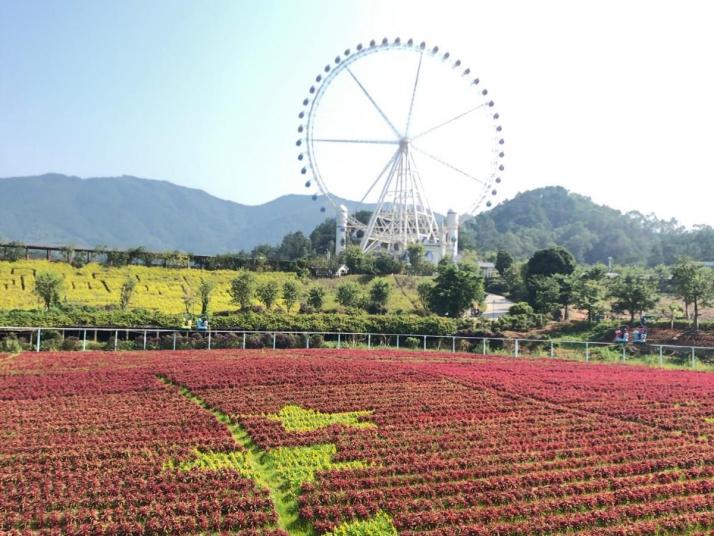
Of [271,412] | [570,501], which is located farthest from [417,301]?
[570,501]

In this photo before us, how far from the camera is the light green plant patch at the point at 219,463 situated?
12.1 metres

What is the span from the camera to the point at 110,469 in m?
11.8

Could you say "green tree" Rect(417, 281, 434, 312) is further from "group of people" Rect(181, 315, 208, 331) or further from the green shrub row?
"group of people" Rect(181, 315, 208, 331)

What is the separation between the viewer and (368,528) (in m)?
9.75

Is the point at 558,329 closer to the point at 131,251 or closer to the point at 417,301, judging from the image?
the point at 417,301

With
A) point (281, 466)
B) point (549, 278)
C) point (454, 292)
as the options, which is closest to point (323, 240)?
point (549, 278)

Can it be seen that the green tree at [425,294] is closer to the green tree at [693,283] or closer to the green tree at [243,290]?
the green tree at [243,290]

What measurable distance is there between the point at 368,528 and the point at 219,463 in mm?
3962

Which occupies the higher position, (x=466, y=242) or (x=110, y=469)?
(x=466, y=242)

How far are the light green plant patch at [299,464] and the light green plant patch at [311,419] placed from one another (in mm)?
1559

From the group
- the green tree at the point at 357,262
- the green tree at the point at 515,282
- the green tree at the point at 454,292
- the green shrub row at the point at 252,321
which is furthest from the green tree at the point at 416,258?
the green shrub row at the point at 252,321

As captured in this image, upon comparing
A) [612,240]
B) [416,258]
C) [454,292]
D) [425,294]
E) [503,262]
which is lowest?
[425,294]

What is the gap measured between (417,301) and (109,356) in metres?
31.8

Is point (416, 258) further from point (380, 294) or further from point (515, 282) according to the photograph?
point (380, 294)
